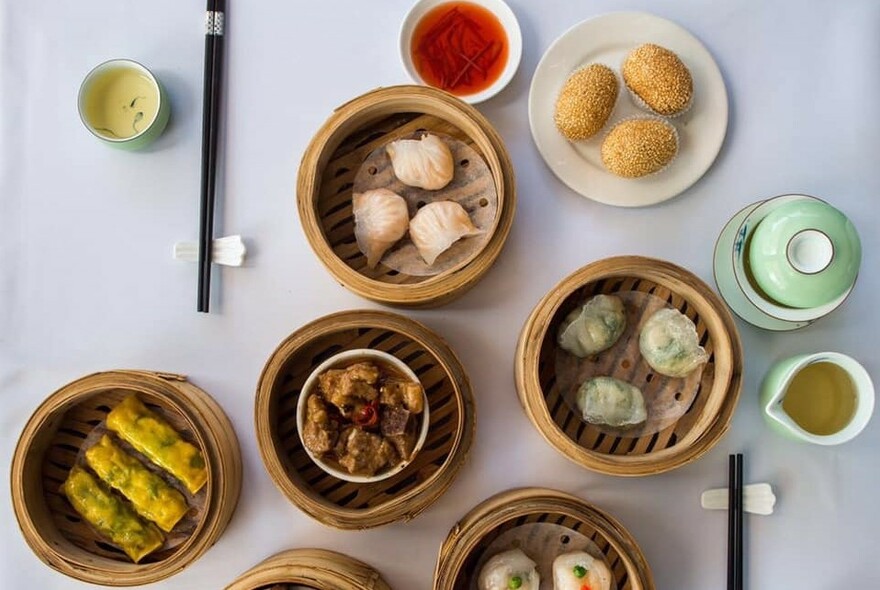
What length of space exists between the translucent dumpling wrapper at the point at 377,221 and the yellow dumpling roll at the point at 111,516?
77cm

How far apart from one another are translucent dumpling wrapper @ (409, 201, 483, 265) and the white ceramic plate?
28 cm

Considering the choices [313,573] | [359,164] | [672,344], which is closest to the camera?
[313,573]

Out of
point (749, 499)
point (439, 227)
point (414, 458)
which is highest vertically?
point (439, 227)

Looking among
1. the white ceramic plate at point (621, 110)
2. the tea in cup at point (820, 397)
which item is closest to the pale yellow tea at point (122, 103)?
the white ceramic plate at point (621, 110)

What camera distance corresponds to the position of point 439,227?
60.6 inches

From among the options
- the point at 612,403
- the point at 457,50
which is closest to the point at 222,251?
the point at 457,50

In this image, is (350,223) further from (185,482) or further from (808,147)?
(808,147)

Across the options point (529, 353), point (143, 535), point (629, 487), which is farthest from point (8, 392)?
point (629, 487)

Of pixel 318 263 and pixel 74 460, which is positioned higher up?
pixel 318 263

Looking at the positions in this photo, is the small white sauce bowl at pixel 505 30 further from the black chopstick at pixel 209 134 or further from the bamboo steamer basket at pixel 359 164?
the black chopstick at pixel 209 134

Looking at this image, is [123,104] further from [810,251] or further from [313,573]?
[810,251]

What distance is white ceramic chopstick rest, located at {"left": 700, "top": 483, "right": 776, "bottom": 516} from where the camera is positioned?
1629 millimetres

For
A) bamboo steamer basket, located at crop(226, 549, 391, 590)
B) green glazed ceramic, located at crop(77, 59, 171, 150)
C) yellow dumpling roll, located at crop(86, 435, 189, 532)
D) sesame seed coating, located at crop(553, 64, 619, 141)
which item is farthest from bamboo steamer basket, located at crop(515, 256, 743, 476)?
green glazed ceramic, located at crop(77, 59, 171, 150)

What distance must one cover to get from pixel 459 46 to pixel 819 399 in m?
1.19
